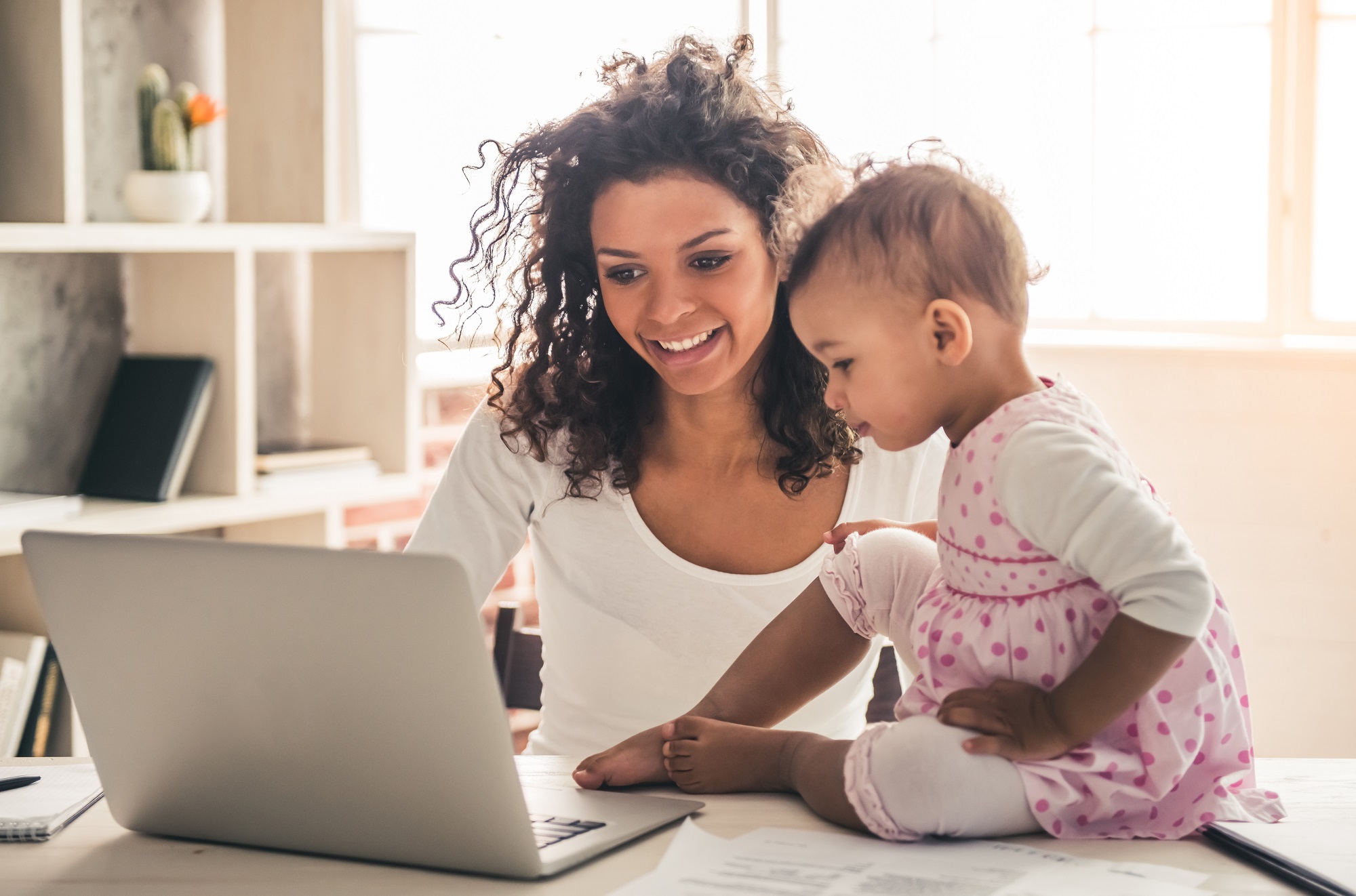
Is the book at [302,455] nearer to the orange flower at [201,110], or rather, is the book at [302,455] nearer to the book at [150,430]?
the book at [150,430]

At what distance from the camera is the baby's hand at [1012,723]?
92 centimetres

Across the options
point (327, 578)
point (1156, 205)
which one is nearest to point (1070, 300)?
point (1156, 205)

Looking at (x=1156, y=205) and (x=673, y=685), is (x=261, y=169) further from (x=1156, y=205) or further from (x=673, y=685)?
(x=1156, y=205)

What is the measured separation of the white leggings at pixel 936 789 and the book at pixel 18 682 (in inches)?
71.0

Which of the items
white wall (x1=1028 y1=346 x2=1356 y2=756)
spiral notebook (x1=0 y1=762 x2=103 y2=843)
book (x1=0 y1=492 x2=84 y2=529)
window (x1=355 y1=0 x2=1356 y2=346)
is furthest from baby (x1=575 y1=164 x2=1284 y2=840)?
window (x1=355 y1=0 x2=1356 y2=346)

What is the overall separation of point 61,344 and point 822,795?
204cm

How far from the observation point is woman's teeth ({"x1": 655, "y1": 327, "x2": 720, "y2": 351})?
1.56 metres

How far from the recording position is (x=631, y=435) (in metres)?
1.73

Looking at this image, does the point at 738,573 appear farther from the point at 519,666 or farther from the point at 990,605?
the point at 990,605

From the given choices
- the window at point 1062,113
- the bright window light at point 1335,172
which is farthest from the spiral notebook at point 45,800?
the bright window light at point 1335,172

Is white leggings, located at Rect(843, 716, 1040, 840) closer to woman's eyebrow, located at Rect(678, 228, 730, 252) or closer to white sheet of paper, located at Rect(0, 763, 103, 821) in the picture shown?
white sheet of paper, located at Rect(0, 763, 103, 821)

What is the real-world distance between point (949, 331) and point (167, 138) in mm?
1881

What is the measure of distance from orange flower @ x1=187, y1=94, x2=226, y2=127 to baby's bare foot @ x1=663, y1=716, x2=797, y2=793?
1.79 meters

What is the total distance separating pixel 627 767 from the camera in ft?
3.68
